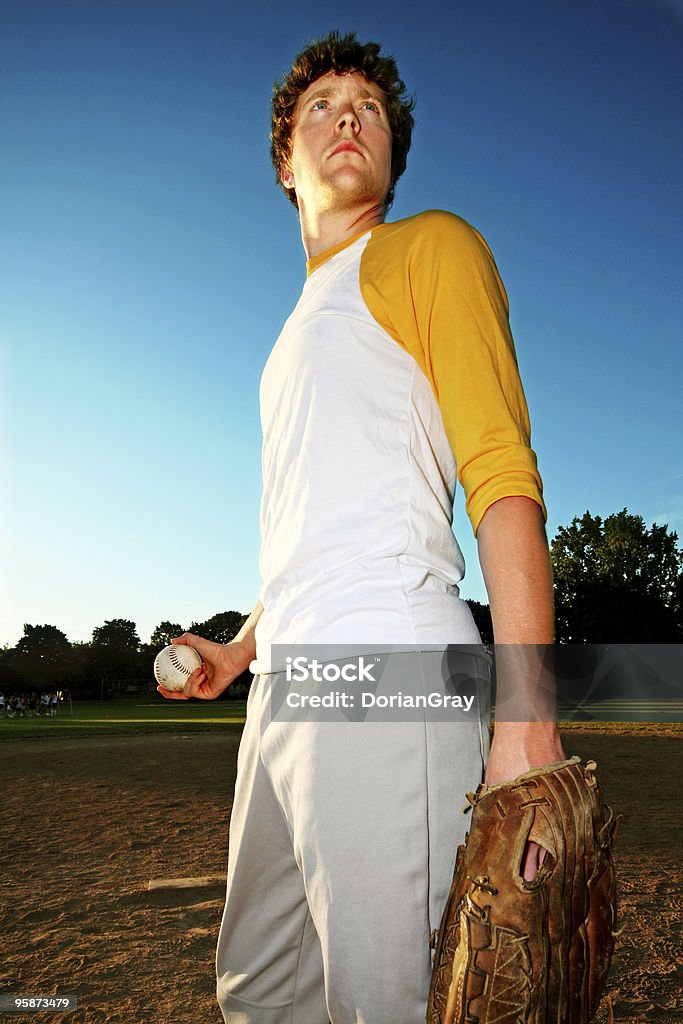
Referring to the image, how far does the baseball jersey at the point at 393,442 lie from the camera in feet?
3.59

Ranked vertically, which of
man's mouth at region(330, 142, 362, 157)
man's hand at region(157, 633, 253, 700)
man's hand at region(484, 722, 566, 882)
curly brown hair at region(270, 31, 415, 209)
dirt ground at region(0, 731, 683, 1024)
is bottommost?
dirt ground at region(0, 731, 683, 1024)

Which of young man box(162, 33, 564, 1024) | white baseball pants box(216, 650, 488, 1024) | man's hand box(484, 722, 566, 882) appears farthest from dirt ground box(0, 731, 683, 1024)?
man's hand box(484, 722, 566, 882)

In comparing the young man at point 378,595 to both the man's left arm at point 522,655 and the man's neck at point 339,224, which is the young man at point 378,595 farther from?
the man's neck at point 339,224

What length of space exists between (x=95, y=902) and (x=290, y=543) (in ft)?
11.3

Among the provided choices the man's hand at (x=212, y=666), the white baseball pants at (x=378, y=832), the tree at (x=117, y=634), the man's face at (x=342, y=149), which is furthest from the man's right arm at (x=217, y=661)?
the tree at (x=117, y=634)

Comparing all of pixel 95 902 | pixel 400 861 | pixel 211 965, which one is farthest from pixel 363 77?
pixel 95 902

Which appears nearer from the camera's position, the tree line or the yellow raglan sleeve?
the yellow raglan sleeve

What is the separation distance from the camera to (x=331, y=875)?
1.05 m

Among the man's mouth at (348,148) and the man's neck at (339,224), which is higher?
the man's mouth at (348,148)

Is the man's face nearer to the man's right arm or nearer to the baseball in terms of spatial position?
the man's right arm

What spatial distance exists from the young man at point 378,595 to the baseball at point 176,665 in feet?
1.32

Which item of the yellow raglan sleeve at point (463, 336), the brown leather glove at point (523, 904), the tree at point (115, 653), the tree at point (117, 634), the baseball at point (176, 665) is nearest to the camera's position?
the brown leather glove at point (523, 904)

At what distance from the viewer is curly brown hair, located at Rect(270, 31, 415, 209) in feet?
5.80

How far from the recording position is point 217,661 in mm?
1744
